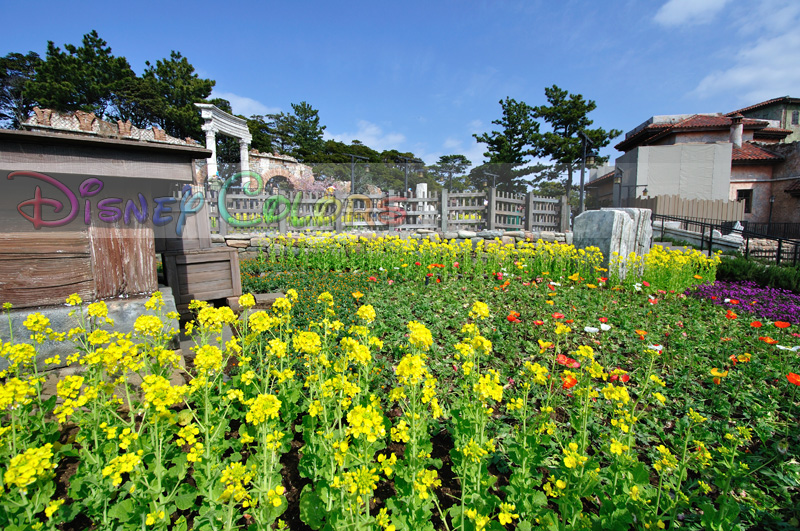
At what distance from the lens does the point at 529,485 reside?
5.44ft

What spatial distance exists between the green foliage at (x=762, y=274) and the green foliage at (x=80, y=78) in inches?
1526

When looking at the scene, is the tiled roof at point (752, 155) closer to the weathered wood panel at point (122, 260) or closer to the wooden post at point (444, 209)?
the wooden post at point (444, 209)

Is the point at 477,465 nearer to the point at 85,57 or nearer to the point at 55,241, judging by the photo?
the point at 55,241

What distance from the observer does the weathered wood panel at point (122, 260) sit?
8.18ft

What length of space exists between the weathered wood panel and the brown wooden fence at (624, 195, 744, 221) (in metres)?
23.7

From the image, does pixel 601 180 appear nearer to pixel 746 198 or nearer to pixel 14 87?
pixel 746 198

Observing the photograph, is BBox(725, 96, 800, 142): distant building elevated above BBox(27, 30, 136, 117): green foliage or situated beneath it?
situated beneath

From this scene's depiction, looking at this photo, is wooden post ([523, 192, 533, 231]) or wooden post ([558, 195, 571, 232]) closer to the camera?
wooden post ([523, 192, 533, 231])

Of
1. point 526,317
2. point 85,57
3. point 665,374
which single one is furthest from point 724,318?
point 85,57

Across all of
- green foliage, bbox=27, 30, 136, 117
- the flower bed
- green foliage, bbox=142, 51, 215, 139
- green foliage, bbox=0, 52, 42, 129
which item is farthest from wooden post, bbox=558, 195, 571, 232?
green foliage, bbox=0, 52, 42, 129

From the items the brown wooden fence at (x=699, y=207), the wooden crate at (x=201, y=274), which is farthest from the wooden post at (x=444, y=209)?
the brown wooden fence at (x=699, y=207)

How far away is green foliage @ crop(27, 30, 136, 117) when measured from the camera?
1081 inches

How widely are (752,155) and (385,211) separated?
81.5 feet

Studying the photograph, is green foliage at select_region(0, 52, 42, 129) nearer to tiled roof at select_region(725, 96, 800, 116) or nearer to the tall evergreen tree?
the tall evergreen tree
